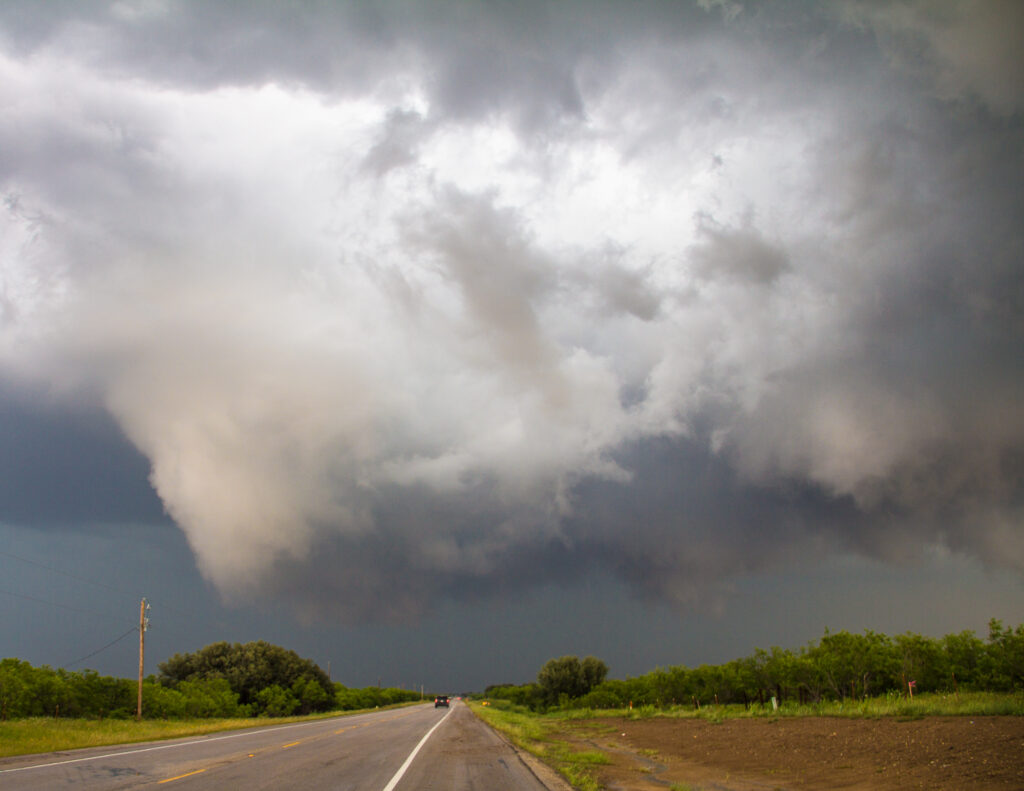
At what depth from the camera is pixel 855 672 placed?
56625 mm

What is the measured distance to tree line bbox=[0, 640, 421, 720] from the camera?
5606cm

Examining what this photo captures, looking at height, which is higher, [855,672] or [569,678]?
[855,672]

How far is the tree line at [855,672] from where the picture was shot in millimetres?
48094

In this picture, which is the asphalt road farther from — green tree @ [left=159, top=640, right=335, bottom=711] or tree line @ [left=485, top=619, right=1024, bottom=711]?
green tree @ [left=159, top=640, right=335, bottom=711]

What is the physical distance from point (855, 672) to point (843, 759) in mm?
43502

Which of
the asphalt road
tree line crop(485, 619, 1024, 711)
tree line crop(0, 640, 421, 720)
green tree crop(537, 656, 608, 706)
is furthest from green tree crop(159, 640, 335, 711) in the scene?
the asphalt road

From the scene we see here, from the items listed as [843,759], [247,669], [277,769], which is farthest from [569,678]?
[277,769]

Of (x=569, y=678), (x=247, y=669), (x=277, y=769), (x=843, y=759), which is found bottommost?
(x=569, y=678)

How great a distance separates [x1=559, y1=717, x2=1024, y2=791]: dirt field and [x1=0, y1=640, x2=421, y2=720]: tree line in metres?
51.1

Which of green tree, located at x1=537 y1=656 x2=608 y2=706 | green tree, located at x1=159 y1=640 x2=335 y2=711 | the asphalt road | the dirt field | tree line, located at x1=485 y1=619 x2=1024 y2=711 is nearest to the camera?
the asphalt road

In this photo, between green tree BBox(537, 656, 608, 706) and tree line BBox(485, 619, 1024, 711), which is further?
green tree BBox(537, 656, 608, 706)

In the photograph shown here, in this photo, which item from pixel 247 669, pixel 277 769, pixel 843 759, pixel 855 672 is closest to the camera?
pixel 277 769

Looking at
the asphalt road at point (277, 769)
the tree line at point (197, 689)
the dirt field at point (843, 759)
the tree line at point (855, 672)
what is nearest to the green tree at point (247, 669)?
the tree line at point (197, 689)

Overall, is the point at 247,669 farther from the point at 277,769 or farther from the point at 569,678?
the point at 277,769
